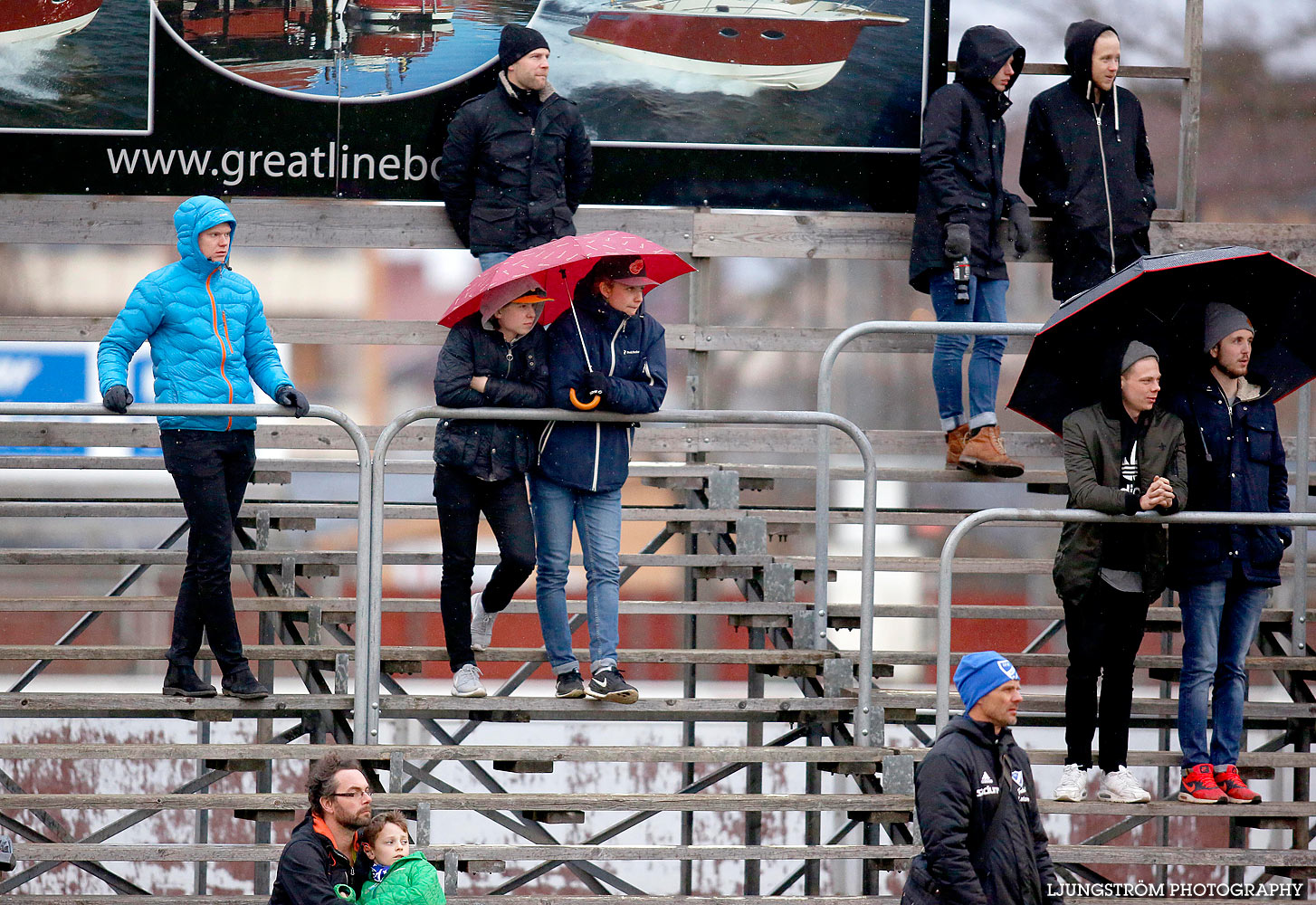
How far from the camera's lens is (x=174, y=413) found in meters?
6.05

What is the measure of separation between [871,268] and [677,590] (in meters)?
4.49

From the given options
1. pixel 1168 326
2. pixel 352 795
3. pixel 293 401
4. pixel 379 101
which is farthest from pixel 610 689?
pixel 379 101

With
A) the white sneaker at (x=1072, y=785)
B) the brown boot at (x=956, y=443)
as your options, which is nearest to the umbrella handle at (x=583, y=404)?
the white sneaker at (x=1072, y=785)

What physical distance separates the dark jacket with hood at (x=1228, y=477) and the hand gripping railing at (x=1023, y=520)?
98 millimetres

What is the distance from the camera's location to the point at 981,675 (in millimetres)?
4777

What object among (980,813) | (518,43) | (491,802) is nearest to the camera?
(980,813)

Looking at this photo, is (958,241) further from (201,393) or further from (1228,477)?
(201,393)

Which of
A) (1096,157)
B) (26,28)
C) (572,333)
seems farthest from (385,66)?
(1096,157)

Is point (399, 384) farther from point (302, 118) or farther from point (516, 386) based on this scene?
point (516, 386)

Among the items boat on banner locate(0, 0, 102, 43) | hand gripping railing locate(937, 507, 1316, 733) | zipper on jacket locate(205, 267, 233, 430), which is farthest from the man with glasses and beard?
boat on banner locate(0, 0, 102, 43)

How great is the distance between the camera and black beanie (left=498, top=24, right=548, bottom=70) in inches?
293

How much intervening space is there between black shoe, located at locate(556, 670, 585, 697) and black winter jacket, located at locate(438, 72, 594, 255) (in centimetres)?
234

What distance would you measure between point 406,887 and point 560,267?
8.52 feet

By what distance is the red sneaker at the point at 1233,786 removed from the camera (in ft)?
20.9
